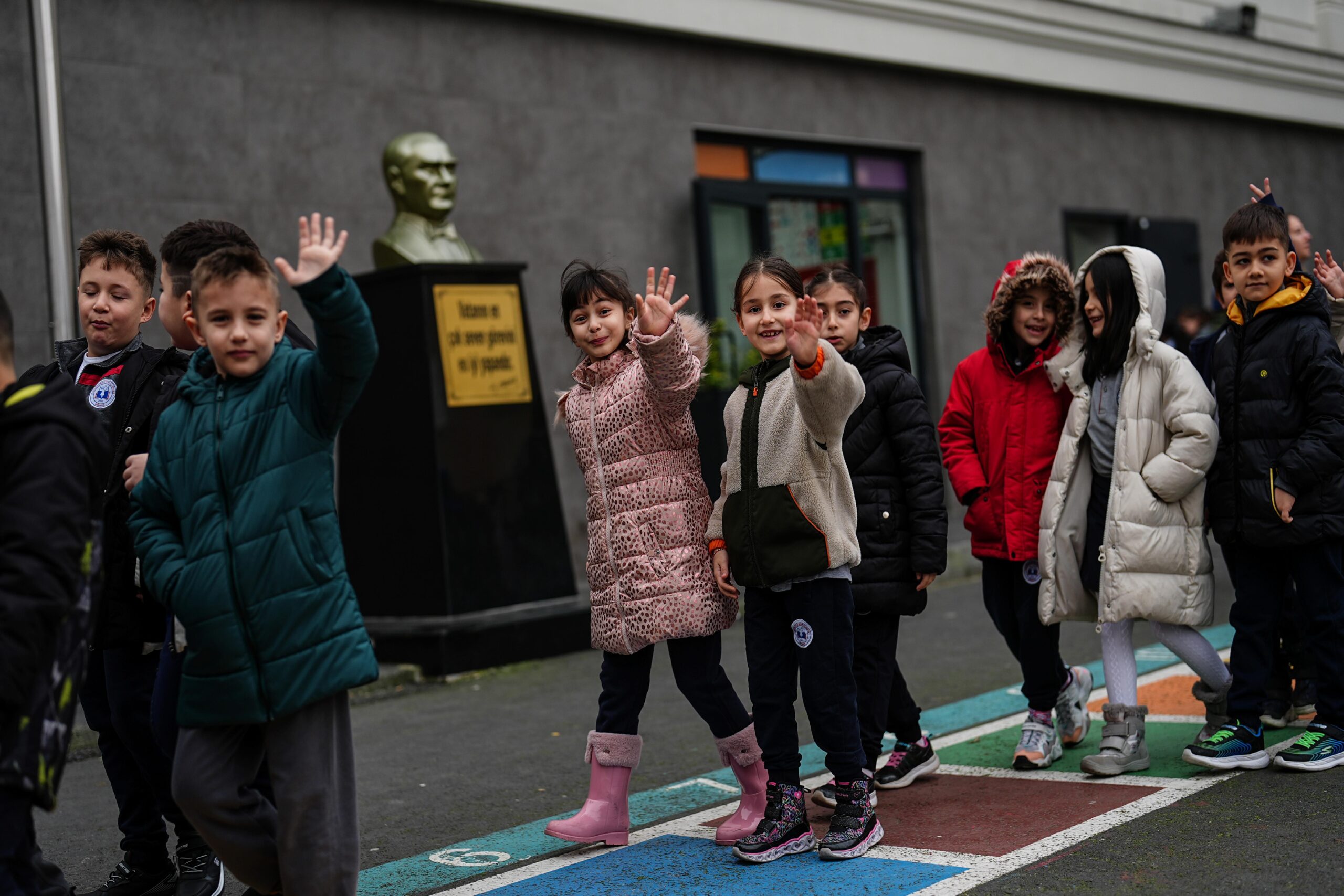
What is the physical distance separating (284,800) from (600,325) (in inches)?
69.6

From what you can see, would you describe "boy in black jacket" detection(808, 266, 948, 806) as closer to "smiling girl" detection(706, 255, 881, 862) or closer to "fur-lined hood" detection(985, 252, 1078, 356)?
"smiling girl" detection(706, 255, 881, 862)

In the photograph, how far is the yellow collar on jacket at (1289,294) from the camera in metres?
4.77

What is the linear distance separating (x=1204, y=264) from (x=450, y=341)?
12209mm

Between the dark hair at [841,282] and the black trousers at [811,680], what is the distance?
1.09 m

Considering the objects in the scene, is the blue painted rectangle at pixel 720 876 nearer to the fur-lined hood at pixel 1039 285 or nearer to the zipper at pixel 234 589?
the zipper at pixel 234 589

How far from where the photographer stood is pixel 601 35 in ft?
38.5

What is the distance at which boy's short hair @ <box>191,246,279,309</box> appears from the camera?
11.0ft

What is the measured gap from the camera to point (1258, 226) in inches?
189

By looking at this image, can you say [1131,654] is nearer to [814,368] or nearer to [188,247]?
[814,368]

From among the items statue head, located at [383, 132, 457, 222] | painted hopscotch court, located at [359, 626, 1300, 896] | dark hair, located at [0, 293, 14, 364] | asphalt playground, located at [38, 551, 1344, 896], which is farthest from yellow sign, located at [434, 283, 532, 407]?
dark hair, located at [0, 293, 14, 364]

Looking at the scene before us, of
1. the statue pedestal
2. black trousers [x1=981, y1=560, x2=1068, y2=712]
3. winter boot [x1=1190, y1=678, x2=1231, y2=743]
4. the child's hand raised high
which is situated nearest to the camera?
the child's hand raised high

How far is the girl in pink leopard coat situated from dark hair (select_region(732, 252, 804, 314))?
0.71ft

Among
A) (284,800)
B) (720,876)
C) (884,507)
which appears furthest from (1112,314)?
(284,800)

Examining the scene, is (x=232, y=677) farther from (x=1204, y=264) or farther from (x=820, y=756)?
(x=1204, y=264)
